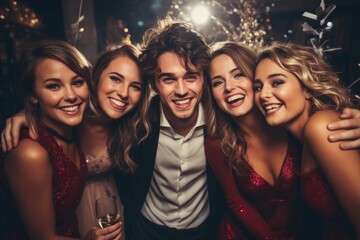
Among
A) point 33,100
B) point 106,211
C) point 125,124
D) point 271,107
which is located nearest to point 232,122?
point 271,107

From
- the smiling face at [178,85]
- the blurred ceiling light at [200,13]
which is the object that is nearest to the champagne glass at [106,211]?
the smiling face at [178,85]

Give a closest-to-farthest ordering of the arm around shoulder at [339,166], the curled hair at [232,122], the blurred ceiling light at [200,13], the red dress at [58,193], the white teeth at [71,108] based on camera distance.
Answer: the arm around shoulder at [339,166] → the red dress at [58,193] → the white teeth at [71,108] → the curled hair at [232,122] → the blurred ceiling light at [200,13]

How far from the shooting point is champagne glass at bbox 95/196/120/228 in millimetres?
1721

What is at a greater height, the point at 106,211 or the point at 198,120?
the point at 198,120

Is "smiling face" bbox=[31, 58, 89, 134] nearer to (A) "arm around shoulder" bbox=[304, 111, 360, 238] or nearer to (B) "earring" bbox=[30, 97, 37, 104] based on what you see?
(B) "earring" bbox=[30, 97, 37, 104]

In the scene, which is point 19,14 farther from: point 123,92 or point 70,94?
point 70,94

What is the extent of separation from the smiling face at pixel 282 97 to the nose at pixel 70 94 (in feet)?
4.17

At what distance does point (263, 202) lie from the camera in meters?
2.27

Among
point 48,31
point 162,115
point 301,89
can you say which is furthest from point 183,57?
point 48,31

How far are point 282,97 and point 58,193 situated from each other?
160cm

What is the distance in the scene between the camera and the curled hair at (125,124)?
250 cm

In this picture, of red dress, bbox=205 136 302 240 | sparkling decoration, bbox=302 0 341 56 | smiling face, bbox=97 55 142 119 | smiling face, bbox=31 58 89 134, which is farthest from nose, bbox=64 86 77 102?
sparkling decoration, bbox=302 0 341 56

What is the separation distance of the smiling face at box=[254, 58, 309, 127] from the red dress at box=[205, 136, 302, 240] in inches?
12.9

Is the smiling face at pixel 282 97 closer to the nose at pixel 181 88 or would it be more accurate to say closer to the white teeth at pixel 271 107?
the white teeth at pixel 271 107
